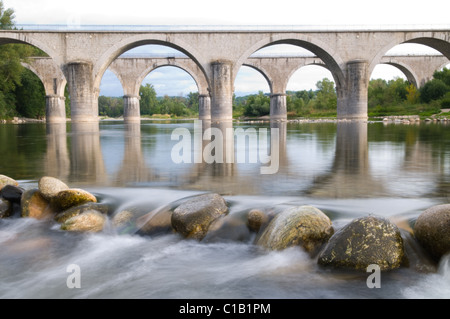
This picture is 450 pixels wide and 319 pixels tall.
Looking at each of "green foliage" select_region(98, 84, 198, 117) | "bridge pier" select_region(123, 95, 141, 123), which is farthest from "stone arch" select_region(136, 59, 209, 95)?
"green foliage" select_region(98, 84, 198, 117)

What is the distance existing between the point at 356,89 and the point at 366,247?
34354 millimetres

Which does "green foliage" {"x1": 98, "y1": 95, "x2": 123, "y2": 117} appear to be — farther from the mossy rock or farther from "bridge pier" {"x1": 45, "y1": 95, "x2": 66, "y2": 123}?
the mossy rock

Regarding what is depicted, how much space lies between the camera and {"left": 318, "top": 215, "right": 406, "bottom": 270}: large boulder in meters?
3.75

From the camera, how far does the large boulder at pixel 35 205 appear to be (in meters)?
5.60

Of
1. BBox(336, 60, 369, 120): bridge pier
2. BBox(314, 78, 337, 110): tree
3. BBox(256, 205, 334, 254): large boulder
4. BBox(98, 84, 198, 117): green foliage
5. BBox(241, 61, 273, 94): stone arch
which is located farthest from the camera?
BBox(98, 84, 198, 117): green foliage

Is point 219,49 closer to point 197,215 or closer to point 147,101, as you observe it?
point 197,215

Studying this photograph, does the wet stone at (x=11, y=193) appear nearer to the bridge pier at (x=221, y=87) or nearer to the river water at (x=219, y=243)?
the river water at (x=219, y=243)

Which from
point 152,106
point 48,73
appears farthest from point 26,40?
point 152,106

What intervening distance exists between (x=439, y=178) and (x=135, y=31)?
30.9m

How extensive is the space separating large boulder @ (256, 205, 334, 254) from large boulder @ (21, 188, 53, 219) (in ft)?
10.0

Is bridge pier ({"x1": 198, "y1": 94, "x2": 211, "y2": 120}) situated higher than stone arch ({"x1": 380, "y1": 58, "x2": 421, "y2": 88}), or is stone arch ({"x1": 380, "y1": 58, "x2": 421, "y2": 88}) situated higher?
stone arch ({"x1": 380, "y1": 58, "x2": 421, "y2": 88})

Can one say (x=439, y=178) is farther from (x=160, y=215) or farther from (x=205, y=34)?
(x=205, y=34)

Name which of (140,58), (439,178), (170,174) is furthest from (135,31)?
(439,178)

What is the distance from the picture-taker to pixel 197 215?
4.92 meters
